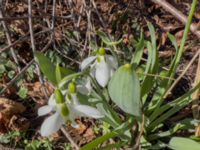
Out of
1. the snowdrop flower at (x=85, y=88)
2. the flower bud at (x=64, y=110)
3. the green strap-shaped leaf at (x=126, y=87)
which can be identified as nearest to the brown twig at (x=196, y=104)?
the green strap-shaped leaf at (x=126, y=87)

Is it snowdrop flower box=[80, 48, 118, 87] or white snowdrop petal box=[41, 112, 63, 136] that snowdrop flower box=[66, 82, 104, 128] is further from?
snowdrop flower box=[80, 48, 118, 87]

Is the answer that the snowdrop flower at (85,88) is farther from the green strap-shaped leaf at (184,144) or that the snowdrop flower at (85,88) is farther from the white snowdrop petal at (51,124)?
the green strap-shaped leaf at (184,144)

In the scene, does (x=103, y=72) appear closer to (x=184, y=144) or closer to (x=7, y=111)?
(x=184, y=144)

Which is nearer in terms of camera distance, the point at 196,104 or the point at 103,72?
the point at 103,72

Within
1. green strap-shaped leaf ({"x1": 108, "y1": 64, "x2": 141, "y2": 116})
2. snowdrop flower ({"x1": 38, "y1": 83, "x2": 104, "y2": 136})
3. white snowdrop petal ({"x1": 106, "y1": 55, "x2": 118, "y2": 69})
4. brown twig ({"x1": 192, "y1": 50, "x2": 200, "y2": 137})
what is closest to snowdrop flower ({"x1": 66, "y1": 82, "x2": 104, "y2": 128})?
snowdrop flower ({"x1": 38, "y1": 83, "x2": 104, "y2": 136})

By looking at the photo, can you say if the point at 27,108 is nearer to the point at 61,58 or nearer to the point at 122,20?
the point at 61,58

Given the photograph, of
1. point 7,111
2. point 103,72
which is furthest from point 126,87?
point 7,111
